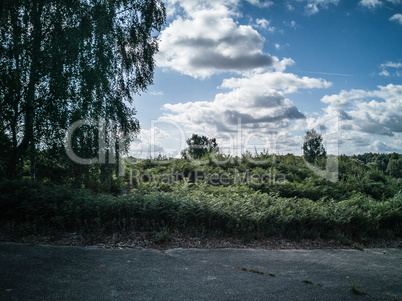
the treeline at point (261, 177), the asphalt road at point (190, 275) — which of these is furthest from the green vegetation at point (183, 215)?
the treeline at point (261, 177)

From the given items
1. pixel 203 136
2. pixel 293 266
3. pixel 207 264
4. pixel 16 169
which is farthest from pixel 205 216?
pixel 203 136

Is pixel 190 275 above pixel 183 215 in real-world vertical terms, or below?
below

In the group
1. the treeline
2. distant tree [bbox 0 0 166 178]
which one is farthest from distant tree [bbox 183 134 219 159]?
distant tree [bbox 0 0 166 178]

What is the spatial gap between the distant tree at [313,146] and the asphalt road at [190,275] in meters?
12.5

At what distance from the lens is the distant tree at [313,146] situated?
1791cm

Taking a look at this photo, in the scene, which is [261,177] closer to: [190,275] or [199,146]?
[199,146]

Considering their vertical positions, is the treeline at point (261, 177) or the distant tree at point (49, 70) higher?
the distant tree at point (49, 70)

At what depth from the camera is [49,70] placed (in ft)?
30.0

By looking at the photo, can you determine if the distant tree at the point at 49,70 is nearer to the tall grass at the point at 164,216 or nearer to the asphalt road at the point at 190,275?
the tall grass at the point at 164,216

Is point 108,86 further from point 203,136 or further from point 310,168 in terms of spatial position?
point 310,168

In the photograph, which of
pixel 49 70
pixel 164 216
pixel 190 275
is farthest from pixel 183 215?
pixel 49 70

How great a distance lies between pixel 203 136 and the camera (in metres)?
19.1

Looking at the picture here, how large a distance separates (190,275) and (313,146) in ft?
50.9

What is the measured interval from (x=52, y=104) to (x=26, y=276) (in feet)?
21.4
